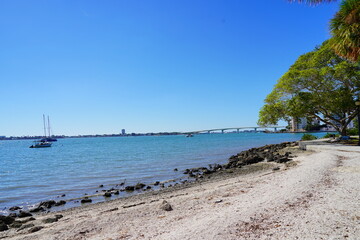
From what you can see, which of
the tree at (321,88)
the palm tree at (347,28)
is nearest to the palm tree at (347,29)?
the palm tree at (347,28)

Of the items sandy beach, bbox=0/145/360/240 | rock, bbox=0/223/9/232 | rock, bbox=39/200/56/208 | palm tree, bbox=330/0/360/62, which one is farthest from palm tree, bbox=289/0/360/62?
rock, bbox=39/200/56/208

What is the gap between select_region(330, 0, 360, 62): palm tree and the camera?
11.4m

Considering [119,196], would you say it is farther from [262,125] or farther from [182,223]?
[262,125]

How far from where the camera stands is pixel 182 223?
616cm

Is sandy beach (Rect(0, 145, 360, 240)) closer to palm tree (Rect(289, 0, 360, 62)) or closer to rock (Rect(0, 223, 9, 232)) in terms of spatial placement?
rock (Rect(0, 223, 9, 232))

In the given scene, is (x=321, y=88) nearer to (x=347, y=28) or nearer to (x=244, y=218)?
(x=347, y=28)

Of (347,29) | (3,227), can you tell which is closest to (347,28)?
(347,29)

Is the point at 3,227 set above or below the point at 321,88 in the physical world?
below

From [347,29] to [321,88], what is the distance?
51.1ft

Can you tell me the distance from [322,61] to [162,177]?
69.7 ft

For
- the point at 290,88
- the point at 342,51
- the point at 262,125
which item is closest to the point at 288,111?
the point at 290,88

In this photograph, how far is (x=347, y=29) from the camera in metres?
11.8

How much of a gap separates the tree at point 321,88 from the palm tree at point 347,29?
11.8 metres

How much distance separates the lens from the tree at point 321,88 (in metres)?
24.1
